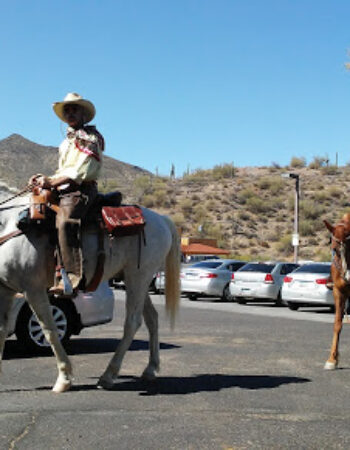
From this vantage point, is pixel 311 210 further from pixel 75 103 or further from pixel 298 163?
pixel 75 103

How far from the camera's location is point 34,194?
7.58 meters

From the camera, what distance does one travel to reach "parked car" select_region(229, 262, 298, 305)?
23250 mm

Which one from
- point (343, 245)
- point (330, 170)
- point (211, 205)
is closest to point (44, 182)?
point (343, 245)

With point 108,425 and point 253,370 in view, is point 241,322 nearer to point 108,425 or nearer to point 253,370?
point 253,370

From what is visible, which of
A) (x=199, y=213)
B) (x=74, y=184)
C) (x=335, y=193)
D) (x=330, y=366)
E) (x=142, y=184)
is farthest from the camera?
(x=142, y=184)

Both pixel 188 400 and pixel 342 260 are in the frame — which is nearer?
pixel 188 400

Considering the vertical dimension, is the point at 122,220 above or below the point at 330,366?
above

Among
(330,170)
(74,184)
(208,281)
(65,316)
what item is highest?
(330,170)

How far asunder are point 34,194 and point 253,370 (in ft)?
12.4

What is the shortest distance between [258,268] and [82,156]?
1726 cm

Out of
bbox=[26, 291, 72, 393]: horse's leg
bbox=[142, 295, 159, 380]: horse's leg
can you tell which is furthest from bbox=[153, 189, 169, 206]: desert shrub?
bbox=[26, 291, 72, 393]: horse's leg

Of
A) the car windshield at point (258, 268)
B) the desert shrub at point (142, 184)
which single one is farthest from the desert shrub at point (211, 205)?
the car windshield at point (258, 268)

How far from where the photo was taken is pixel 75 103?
7855 mm

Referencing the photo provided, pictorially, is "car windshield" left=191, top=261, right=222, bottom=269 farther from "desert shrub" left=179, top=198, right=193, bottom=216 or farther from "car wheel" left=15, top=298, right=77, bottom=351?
"desert shrub" left=179, top=198, right=193, bottom=216
